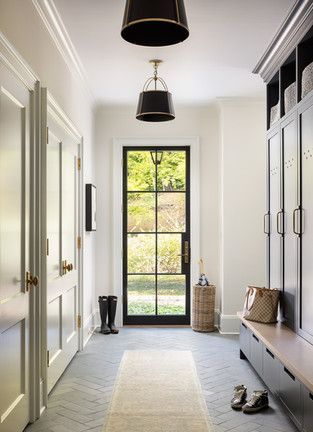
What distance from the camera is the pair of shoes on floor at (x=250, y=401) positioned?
11.4 feet

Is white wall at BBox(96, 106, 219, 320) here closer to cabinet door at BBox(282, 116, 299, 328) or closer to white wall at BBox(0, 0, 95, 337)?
white wall at BBox(0, 0, 95, 337)

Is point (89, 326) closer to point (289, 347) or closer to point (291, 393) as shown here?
point (289, 347)

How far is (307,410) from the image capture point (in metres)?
2.86

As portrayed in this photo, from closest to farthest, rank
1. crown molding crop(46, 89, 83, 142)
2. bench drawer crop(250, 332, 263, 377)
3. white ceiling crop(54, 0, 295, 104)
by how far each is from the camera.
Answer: white ceiling crop(54, 0, 295, 104) → crown molding crop(46, 89, 83, 142) → bench drawer crop(250, 332, 263, 377)

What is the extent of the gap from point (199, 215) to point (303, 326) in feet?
9.73

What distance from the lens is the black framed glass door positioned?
6.54m

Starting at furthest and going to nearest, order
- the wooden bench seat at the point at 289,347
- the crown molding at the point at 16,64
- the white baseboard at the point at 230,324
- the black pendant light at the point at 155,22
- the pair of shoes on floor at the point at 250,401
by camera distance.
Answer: the white baseboard at the point at 230,324, the pair of shoes on floor at the point at 250,401, the wooden bench seat at the point at 289,347, the crown molding at the point at 16,64, the black pendant light at the point at 155,22

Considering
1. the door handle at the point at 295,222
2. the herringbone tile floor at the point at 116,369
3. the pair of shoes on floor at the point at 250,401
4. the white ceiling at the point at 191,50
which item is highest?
the white ceiling at the point at 191,50

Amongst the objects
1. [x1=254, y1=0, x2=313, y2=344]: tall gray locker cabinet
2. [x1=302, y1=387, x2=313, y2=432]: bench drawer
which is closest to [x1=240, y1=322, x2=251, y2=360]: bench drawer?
[x1=254, y1=0, x2=313, y2=344]: tall gray locker cabinet

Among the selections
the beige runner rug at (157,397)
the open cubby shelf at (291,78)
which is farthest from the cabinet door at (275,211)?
the beige runner rug at (157,397)

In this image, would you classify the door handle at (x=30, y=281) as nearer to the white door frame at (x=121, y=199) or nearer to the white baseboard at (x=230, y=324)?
the white door frame at (x=121, y=199)

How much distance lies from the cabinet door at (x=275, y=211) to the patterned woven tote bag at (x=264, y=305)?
13 centimetres

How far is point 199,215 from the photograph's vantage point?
650 cm

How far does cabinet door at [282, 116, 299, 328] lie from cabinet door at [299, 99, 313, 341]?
0.15m
